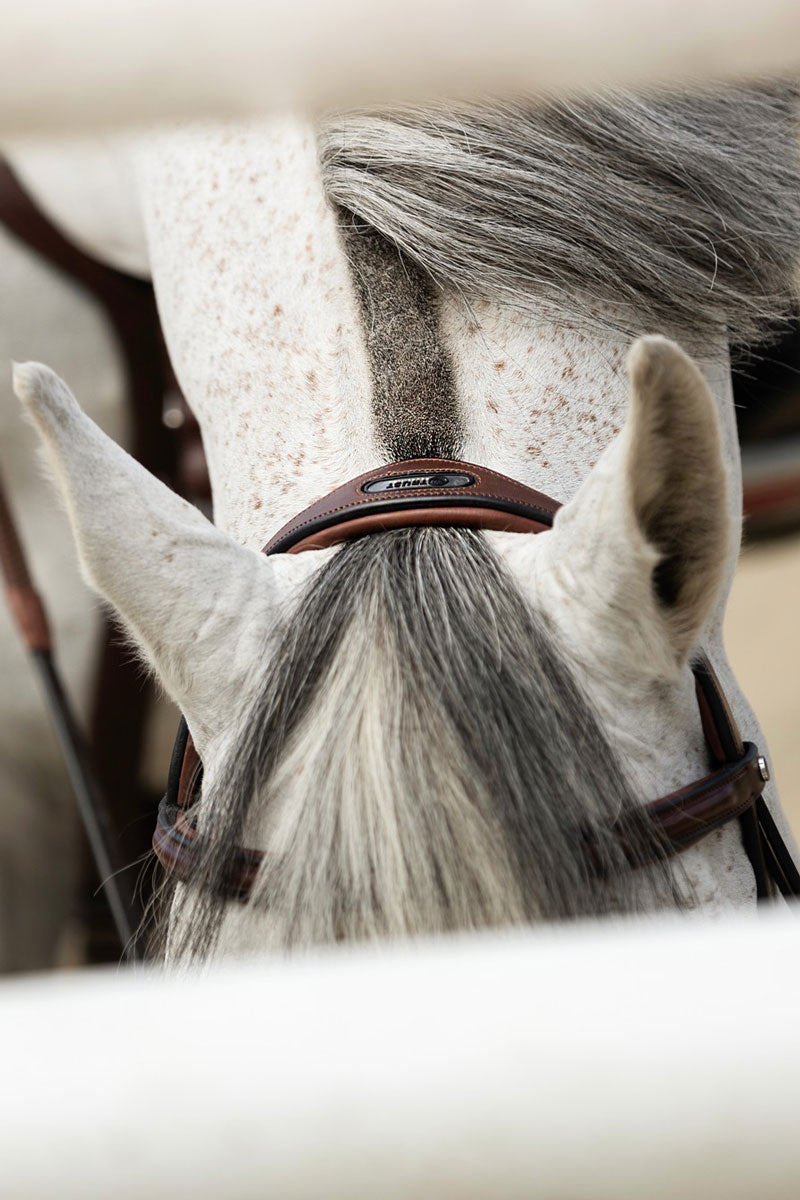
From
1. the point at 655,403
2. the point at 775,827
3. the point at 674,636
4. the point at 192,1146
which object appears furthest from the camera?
the point at 775,827

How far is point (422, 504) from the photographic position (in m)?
0.61

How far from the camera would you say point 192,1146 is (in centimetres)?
20

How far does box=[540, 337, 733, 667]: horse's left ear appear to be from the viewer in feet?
1.54

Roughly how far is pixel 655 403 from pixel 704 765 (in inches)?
9.5

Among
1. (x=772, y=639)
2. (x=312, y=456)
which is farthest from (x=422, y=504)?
(x=772, y=639)

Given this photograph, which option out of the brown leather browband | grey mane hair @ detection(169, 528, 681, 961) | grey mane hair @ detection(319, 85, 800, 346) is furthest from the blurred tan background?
grey mane hair @ detection(169, 528, 681, 961)

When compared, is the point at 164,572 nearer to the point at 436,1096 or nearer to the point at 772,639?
the point at 436,1096

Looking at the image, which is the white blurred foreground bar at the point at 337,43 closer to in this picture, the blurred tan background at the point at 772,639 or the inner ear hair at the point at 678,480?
the inner ear hair at the point at 678,480

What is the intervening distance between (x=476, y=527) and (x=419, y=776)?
171 millimetres

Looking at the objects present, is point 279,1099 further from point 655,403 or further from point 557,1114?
point 655,403

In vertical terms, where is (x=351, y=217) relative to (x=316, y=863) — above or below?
above

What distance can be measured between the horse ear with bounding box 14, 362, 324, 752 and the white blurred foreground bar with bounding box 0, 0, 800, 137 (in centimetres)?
29

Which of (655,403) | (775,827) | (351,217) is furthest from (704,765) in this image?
(351,217)

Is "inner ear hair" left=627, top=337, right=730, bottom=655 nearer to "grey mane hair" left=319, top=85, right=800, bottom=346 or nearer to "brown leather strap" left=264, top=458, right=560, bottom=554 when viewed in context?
"brown leather strap" left=264, top=458, right=560, bottom=554
